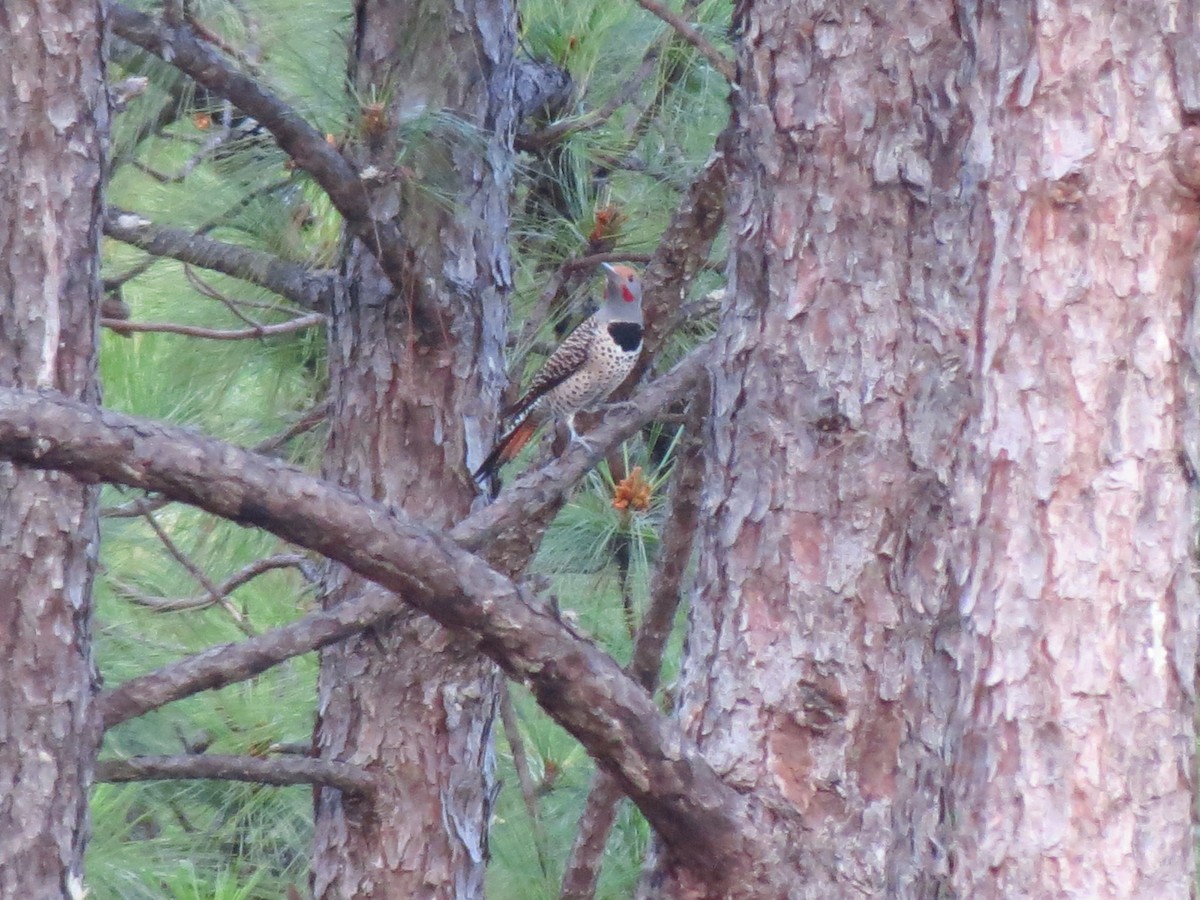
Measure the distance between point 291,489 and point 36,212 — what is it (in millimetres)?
1039

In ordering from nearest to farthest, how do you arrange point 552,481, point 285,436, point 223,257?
point 552,481 → point 223,257 → point 285,436

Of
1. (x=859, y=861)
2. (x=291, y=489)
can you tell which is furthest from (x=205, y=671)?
(x=859, y=861)

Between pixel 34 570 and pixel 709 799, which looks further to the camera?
pixel 34 570

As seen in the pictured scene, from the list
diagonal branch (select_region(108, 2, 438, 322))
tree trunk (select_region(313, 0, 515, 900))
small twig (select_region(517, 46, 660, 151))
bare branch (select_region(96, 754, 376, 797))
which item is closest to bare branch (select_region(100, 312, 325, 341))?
tree trunk (select_region(313, 0, 515, 900))

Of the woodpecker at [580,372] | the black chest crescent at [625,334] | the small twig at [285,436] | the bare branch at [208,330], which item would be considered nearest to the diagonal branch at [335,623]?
the bare branch at [208,330]

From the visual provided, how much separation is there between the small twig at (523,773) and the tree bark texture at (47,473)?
104cm

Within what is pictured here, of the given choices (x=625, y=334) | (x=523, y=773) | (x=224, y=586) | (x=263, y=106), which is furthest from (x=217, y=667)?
(x=625, y=334)

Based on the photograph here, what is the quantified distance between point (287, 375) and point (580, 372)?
85 cm

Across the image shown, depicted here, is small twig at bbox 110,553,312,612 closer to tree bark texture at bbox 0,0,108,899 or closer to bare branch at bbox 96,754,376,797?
bare branch at bbox 96,754,376,797

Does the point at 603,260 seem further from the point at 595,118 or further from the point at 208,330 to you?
the point at 208,330

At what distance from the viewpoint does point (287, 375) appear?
4.51 metres

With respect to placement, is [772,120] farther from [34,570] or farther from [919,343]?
[34,570]

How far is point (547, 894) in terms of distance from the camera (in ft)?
12.3

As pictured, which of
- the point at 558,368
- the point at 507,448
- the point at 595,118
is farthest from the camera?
the point at 558,368
